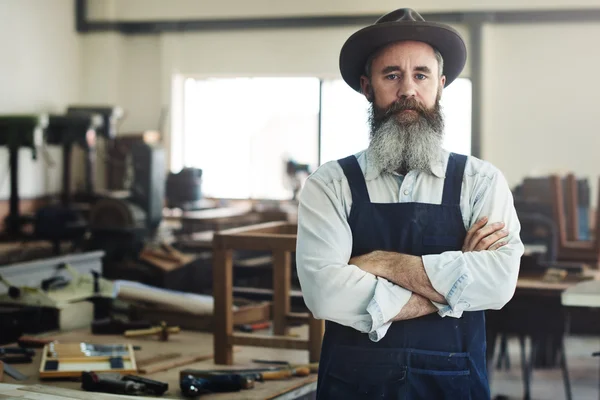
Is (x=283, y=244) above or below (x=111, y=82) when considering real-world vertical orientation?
below

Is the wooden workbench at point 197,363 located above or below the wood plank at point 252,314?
below

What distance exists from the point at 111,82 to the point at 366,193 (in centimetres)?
900

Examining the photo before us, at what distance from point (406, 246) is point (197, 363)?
1.09m

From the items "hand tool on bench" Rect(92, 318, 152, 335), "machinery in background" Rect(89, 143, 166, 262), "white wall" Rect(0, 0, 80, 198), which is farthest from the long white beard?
"white wall" Rect(0, 0, 80, 198)

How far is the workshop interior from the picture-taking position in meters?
6.03

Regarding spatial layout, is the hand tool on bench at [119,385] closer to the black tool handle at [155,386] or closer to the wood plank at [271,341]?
the black tool handle at [155,386]

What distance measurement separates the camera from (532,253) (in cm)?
456

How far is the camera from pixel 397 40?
2146 mm

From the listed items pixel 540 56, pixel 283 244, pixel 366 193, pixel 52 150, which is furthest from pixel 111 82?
pixel 366 193

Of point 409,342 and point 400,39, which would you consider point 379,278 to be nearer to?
point 409,342

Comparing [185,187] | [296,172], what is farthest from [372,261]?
[296,172]

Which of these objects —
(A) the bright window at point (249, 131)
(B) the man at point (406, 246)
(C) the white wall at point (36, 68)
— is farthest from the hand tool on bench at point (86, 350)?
(A) the bright window at point (249, 131)

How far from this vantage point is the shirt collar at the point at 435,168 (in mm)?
2088

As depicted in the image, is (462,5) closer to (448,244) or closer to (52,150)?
(52,150)
